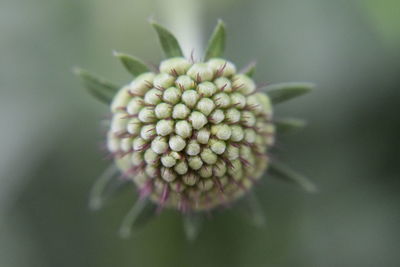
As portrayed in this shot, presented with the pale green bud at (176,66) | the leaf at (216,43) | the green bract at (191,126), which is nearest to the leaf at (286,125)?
the green bract at (191,126)

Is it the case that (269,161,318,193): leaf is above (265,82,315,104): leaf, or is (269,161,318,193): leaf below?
below

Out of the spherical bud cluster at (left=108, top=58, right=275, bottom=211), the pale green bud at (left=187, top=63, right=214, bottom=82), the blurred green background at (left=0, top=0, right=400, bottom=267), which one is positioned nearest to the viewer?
the spherical bud cluster at (left=108, top=58, right=275, bottom=211)

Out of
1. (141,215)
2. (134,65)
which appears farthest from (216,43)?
(141,215)

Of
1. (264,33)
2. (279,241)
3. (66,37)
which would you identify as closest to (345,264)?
(279,241)

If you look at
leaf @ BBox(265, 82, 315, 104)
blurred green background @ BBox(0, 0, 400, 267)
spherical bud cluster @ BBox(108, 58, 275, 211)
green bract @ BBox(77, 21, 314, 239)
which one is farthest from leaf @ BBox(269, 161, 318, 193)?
blurred green background @ BBox(0, 0, 400, 267)

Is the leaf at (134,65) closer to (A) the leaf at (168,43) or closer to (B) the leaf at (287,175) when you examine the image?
(A) the leaf at (168,43)

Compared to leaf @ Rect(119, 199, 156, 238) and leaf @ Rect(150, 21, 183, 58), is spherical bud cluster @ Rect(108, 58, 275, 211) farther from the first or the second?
leaf @ Rect(119, 199, 156, 238)

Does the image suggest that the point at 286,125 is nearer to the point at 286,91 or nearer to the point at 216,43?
the point at 286,91

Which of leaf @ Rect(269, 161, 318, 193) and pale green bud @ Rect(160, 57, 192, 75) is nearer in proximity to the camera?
pale green bud @ Rect(160, 57, 192, 75)
